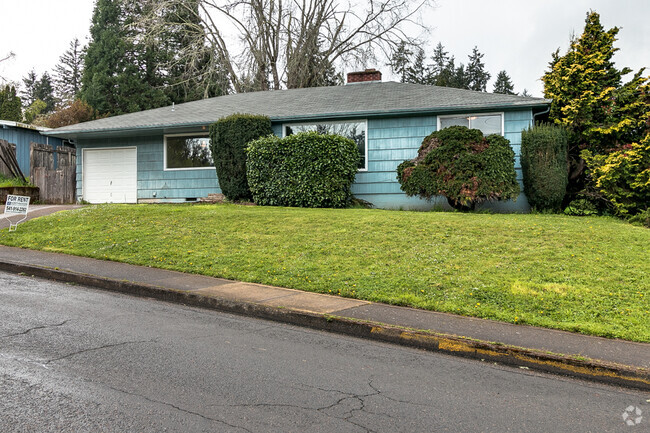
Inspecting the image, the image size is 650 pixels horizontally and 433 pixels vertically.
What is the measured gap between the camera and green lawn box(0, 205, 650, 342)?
6.49 m

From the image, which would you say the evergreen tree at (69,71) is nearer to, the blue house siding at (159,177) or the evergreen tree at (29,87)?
the evergreen tree at (29,87)

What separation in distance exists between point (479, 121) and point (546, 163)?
9.60 feet

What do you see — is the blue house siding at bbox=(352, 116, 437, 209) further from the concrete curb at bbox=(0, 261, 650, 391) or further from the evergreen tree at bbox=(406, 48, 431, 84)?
the evergreen tree at bbox=(406, 48, 431, 84)

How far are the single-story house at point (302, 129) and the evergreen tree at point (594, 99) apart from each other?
871 mm

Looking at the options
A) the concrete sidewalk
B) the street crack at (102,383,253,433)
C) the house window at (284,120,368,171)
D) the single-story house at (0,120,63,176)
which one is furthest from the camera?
the single-story house at (0,120,63,176)

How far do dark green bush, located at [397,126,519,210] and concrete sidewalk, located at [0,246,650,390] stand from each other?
7.83 meters

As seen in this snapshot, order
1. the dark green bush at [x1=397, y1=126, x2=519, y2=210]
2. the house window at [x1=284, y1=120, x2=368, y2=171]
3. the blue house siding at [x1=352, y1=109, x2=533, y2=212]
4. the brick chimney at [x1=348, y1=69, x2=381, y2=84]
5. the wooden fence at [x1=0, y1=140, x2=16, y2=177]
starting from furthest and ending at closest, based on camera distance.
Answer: the brick chimney at [x1=348, y1=69, x2=381, y2=84], the wooden fence at [x1=0, y1=140, x2=16, y2=177], the house window at [x1=284, y1=120, x2=368, y2=171], the blue house siding at [x1=352, y1=109, x2=533, y2=212], the dark green bush at [x1=397, y1=126, x2=519, y2=210]

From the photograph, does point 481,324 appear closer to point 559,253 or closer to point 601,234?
point 559,253

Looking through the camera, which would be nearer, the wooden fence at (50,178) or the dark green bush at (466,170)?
the dark green bush at (466,170)

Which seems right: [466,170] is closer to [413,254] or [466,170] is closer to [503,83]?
[413,254]

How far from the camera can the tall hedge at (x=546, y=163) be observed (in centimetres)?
1385

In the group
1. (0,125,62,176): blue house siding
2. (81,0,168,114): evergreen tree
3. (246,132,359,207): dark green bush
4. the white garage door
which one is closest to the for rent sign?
(246,132,359,207): dark green bush

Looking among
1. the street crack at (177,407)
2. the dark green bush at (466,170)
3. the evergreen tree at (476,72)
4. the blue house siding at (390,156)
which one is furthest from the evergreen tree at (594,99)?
the evergreen tree at (476,72)

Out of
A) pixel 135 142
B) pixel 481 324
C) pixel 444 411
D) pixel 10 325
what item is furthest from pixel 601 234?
pixel 135 142
